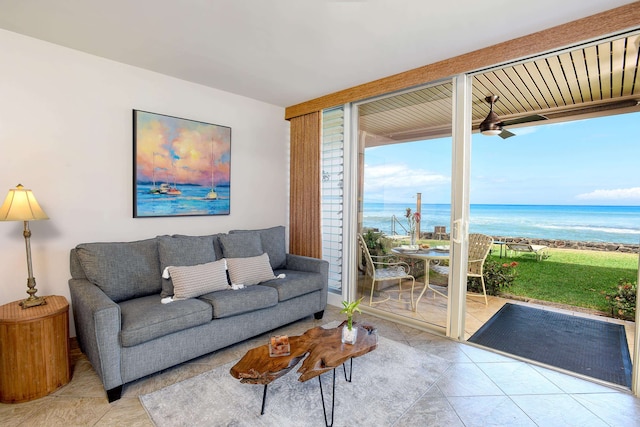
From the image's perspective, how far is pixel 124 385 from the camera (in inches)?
84.8

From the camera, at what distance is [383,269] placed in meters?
3.79

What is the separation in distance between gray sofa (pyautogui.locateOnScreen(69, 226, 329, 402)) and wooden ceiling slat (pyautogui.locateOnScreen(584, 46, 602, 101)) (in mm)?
3179

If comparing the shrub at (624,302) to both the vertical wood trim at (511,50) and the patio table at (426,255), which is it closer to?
the patio table at (426,255)

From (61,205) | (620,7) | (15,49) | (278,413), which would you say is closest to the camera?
(278,413)

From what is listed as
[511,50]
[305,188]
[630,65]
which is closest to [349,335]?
[305,188]

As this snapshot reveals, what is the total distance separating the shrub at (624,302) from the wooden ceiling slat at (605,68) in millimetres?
2429

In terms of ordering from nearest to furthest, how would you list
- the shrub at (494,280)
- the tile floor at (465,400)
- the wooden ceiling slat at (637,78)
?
the tile floor at (465,400) → the wooden ceiling slat at (637,78) → the shrub at (494,280)

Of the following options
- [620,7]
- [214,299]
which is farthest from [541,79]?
[214,299]

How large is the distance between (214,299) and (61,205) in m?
1.57

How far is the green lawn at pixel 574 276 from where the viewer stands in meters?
4.61

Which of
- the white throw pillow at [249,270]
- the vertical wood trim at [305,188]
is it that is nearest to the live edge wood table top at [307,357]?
the white throw pillow at [249,270]

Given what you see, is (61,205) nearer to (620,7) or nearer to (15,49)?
(15,49)

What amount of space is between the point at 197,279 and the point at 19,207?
1305 mm

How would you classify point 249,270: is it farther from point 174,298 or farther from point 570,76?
point 570,76
